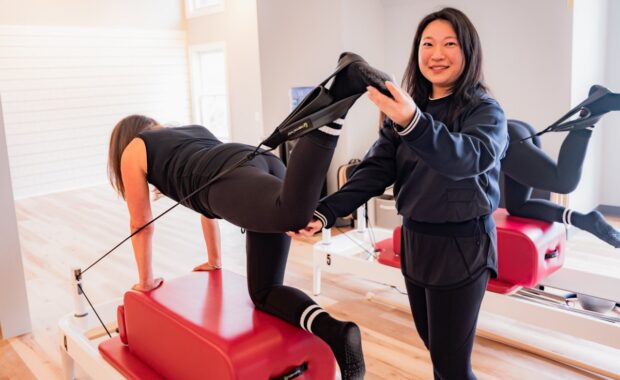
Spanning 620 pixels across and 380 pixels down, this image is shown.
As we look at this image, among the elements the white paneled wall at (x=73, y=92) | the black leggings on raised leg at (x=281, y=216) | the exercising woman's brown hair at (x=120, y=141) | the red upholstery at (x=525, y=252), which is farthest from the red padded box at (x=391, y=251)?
the white paneled wall at (x=73, y=92)

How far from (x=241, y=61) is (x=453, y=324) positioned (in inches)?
261

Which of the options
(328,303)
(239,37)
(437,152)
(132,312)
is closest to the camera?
(437,152)

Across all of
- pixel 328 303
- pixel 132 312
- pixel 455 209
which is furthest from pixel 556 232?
pixel 132 312

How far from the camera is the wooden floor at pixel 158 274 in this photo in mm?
2383

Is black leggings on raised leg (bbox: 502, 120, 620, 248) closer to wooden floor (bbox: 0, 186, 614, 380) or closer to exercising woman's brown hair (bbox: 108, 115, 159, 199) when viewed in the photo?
wooden floor (bbox: 0, 186, 614, 380)

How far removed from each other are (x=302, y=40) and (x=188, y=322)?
11.6ft

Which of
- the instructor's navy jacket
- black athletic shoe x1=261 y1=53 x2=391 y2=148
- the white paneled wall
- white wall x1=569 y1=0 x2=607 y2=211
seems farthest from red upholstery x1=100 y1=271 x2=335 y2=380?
the white paneled wall

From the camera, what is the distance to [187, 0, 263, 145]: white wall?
728 cm

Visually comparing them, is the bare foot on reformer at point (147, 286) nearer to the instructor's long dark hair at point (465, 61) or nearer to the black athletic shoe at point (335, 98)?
the black athletic shoe at point (335, 98)

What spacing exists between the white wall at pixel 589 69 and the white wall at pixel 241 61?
4149 millimetres

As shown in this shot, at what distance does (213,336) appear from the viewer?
1582 mm

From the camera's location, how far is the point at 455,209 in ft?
4.37

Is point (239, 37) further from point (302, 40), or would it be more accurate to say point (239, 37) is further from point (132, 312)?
point (132, 312)

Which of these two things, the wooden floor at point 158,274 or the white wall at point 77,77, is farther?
the white wall at point 77,77
